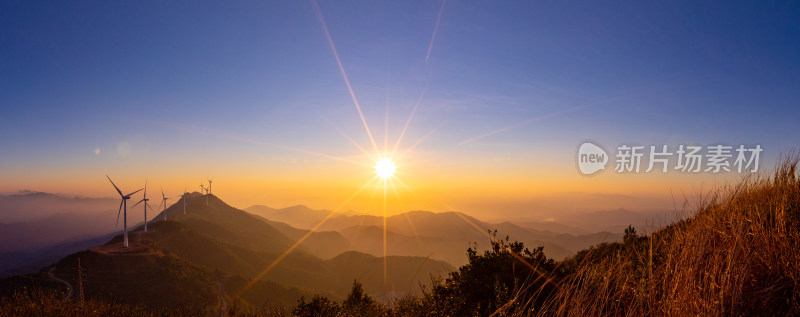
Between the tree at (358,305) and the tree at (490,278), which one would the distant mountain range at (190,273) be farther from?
the tree at (490,278)

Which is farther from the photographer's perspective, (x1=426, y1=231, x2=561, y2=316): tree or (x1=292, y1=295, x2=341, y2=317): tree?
(x1=292, y1=295, x2=341, y2=317): tree

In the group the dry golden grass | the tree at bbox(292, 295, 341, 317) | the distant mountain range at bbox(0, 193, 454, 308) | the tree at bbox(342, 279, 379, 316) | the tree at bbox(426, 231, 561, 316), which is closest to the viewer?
the dry golden grass

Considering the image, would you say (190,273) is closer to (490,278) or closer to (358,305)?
(358,305)

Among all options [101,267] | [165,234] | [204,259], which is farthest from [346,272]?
[101,267]

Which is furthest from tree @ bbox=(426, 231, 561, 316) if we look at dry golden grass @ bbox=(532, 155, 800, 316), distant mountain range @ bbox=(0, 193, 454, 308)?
distant mountain range @ bbox=(0, 193, 454, 308)

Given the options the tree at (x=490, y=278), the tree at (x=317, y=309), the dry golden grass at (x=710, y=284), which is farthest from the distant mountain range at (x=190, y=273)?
the dry golden grass at (x=710, y=284)

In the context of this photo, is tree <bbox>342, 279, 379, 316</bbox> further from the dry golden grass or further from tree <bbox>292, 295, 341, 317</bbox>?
the dry golden grass

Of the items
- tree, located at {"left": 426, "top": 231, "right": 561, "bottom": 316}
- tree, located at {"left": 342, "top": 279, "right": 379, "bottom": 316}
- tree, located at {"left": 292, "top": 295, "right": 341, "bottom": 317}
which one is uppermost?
tree, located at {"left": 426, "top": 231, "right": 561, "bottom": 316}

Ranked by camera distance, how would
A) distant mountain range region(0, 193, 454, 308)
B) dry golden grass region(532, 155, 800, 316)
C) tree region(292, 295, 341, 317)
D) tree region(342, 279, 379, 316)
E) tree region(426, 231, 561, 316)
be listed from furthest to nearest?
distant mountain range region(0, 193, 454, 308), tree region(292, 295, 341, 317), tree region(342, 279, 379, 316), tree region(426, 231, 561, 316), dry golden grass region(532, 155, 800, 316)

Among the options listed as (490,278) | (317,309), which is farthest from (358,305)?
(490,278)

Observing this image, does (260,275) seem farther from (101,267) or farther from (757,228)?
(757,228)

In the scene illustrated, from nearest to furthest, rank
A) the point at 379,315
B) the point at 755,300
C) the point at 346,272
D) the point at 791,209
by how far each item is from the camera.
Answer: the point at 755,300, the point at 791,209, the point at 379,315, the point at 346,272
